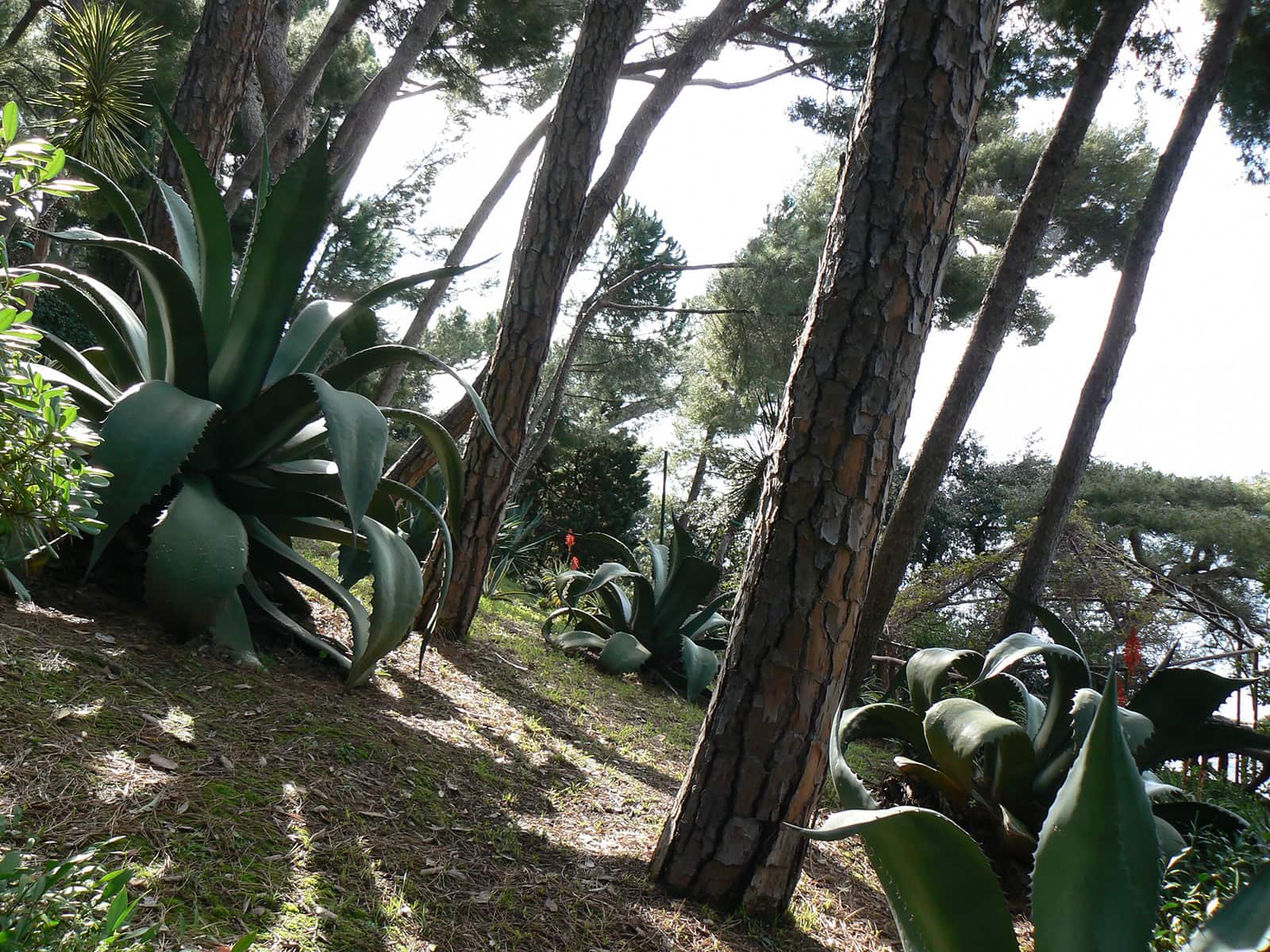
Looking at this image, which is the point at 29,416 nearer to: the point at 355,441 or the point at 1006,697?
the point at 355,441

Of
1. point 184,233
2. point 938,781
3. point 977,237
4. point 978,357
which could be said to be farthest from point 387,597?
point 977,237

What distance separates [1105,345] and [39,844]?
22.8 ft

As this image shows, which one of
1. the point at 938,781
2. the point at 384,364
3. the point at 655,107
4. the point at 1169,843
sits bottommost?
the point at 938,781

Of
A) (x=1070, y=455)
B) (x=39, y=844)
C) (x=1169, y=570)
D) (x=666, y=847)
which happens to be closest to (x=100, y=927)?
(x=39, y=844)

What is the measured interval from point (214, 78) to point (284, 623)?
3107 millimetres

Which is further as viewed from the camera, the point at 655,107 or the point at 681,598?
the point at 655,107

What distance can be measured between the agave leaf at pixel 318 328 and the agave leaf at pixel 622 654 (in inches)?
108

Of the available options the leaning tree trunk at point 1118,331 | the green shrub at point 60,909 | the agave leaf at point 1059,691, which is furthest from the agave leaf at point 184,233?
the leaning tree trunk at point 1118,331

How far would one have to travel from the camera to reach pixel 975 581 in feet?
25.6

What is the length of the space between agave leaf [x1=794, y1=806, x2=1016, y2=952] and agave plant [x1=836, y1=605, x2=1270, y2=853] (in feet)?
5.27

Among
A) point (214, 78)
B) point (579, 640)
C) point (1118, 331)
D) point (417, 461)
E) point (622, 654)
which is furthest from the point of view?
point (1118, 331)

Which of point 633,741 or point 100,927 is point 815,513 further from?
point 633,741

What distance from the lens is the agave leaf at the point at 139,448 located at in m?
2.17

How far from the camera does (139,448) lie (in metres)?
2.21
